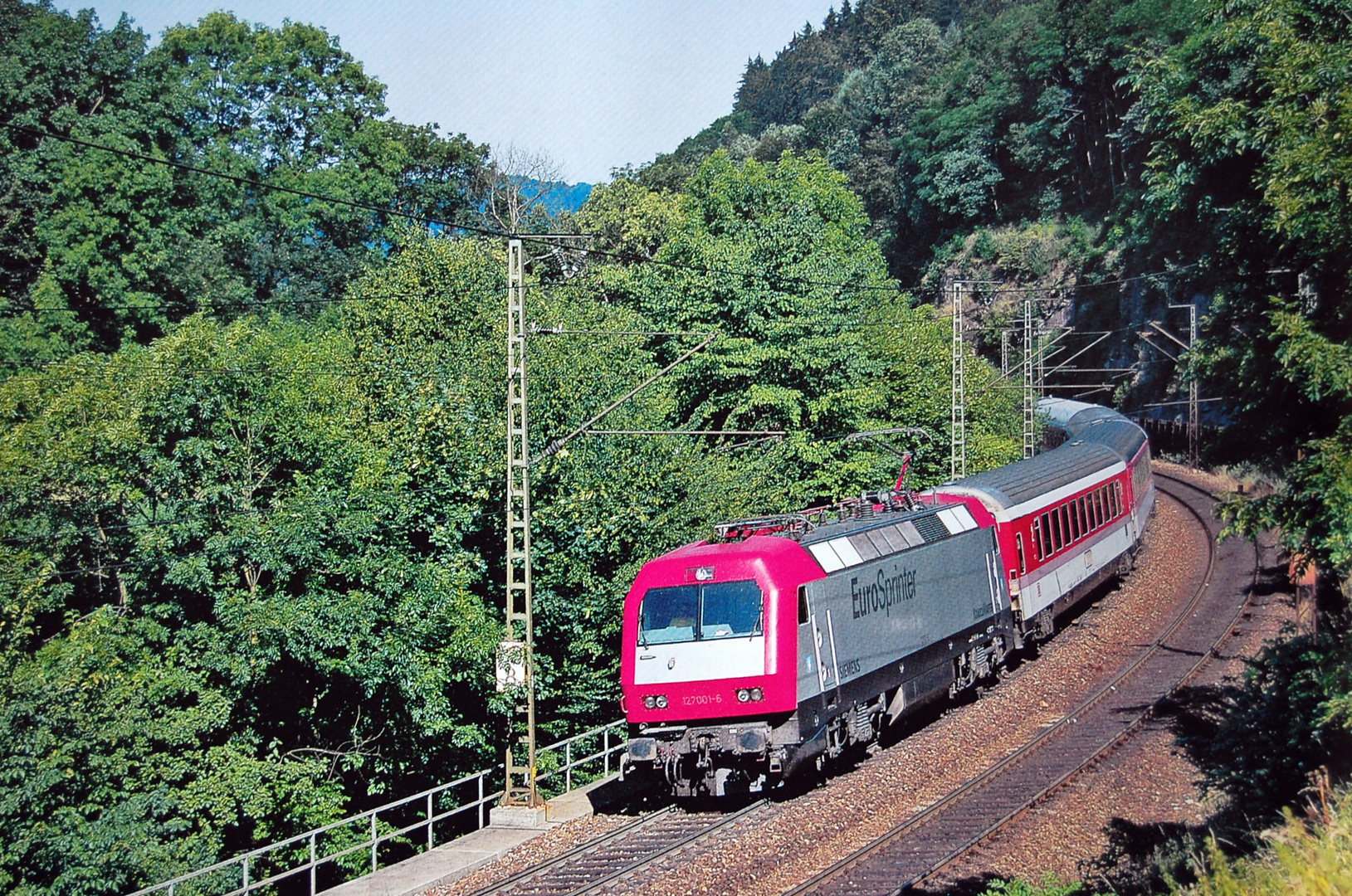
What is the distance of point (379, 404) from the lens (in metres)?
28.2

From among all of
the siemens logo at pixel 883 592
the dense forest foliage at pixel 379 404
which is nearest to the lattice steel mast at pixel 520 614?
the dense forest foliage at pixel 379 404

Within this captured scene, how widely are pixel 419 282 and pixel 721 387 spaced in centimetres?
1211

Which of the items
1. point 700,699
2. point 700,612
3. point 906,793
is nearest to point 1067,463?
point 906,793

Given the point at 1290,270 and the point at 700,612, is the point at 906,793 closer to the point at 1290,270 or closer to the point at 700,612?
the point at 700,612

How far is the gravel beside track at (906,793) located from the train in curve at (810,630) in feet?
1.86

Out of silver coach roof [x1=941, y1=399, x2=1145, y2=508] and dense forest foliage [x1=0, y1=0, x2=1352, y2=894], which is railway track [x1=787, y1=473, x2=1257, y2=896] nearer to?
dense forest foliage [x1=0, y1=0, x2=1352, y2=894]

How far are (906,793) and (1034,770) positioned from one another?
2.06 meters

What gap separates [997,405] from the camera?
50844 millimetres

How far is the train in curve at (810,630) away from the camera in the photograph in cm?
1483

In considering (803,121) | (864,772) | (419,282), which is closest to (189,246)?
(419,282)

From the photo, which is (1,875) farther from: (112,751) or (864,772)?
(864,772)

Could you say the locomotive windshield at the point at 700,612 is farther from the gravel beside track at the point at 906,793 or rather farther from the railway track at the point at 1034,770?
the railway track at the point at 1034,770

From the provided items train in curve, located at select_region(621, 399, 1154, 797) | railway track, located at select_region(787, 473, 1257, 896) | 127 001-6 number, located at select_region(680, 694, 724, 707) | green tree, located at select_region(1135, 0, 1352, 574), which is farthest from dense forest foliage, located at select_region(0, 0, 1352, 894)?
127 001-6 number, located at select_region(680, 694, 724, 707)

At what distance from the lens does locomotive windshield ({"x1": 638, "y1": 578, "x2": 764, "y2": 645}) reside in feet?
48.8
